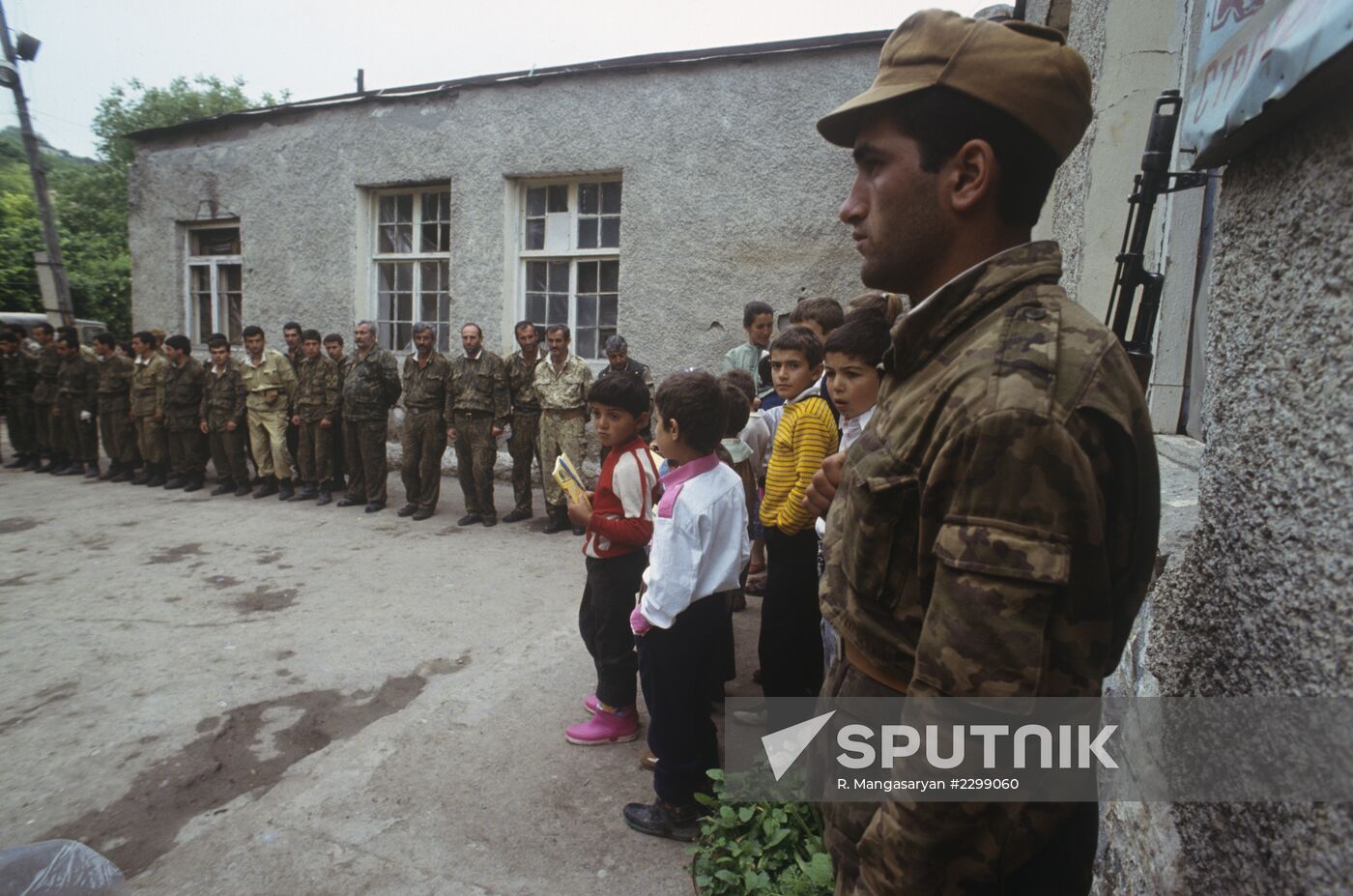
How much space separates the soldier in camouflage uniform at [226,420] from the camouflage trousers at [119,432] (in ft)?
4.44

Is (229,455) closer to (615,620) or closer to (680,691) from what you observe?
(615,620)

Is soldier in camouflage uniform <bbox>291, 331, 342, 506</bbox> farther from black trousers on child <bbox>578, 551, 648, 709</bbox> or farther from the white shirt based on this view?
the white shirt

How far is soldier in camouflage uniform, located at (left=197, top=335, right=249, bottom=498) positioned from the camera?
851 cm

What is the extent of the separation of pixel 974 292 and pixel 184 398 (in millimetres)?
9764

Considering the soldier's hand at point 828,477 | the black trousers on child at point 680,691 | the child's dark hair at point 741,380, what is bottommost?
the black trousers on child at point 680,691

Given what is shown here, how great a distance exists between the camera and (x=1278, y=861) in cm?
105

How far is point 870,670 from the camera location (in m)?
1.18

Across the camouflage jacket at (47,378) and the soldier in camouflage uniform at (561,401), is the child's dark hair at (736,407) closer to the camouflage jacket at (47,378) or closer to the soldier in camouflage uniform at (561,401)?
the soldier in camouflage uniform at (561,401)

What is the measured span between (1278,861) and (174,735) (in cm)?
384

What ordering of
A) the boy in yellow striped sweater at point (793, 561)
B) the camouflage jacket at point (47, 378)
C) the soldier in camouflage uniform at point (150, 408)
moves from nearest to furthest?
1. the boy in yellow striped sweater at point (793, 561)
2. the soldier in camouflage uniform at point (150, 408)
3. the camouflage jacket at point (47, 378)

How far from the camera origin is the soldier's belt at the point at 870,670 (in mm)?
1133

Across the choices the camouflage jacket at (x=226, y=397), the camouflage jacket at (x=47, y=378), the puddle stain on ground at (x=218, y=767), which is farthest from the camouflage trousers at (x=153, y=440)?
the puddle stain on ground at (x=218, y=767)

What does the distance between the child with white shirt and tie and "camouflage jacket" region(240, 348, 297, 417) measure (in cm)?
708

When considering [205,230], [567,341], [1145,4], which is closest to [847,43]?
[567,341]
